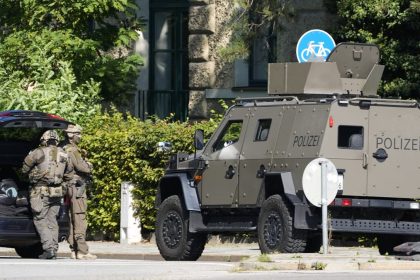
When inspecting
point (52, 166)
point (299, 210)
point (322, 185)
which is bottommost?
point (299, 210)

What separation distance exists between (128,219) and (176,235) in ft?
16.8

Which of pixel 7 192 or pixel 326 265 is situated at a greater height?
pixel 7 192

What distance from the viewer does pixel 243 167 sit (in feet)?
69.2

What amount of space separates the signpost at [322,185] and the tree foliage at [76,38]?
35.3 feet

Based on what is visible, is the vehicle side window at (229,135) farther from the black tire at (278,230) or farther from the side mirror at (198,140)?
the black tire at (278,230)

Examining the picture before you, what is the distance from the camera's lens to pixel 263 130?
21125 millimetres

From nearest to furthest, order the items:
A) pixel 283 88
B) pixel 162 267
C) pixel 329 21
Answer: pixel 162 267
pixel 283 88
pixel 329 21

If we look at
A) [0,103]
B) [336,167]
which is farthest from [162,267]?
[0,103]

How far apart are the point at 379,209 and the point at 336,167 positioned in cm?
90

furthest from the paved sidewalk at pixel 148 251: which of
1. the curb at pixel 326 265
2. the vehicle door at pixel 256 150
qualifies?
the curb at pixel 326 265

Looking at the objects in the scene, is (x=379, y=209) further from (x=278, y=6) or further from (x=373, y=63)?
(x=278, y=6)

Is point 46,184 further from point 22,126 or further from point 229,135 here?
point 229,135

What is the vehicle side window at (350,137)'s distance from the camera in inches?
795

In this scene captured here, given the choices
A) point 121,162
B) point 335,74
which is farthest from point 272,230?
point 121,162
